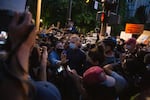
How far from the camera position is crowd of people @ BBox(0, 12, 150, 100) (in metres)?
2.46

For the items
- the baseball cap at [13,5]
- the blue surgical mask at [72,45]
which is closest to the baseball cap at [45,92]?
the baseball cap at [13,5]

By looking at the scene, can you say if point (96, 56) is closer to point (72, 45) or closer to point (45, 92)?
point (45, 92)

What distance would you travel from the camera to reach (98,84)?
189 inches

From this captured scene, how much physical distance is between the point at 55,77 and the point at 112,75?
2.05 m

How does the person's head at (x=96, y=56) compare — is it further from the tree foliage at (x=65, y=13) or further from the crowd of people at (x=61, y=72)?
the tree foliage at (x=65, y=13)

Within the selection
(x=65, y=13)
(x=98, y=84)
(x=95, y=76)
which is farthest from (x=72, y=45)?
(x=65, y=13)

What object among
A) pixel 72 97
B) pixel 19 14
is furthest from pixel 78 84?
pixel 19 14

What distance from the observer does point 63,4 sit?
132ft

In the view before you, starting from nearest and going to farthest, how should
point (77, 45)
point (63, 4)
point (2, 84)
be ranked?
point (2, 84) < point (77, 45) < point (63, 4)

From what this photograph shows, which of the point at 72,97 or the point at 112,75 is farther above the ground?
the point at 112,75

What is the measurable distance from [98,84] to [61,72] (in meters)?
2.56

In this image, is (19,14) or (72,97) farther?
(72,97)

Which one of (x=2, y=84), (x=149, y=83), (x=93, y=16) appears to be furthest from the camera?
(x=93, y=16)

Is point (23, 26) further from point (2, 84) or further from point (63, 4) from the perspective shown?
point (63, 4)
